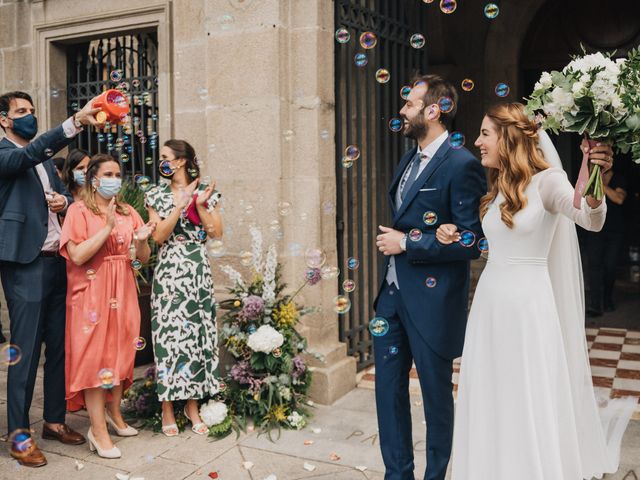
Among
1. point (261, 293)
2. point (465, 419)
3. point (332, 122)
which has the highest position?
point (332, 122)

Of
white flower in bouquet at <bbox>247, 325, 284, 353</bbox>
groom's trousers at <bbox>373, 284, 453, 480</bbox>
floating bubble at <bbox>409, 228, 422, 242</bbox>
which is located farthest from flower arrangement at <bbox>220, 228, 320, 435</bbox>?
floating bubble at <bbox>409, 228, 422, 242</bbox>

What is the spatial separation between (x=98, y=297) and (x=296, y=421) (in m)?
1.59

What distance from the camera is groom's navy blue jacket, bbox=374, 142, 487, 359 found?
371 cm

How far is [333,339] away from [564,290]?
262 cm

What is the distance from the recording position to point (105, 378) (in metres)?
4.66

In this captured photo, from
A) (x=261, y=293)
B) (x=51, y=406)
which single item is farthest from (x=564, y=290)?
(x=51, y=406)

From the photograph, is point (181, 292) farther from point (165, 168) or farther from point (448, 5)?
point (448, 5)

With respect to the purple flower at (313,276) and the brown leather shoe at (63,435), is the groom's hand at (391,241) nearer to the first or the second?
the purple flower at (313,276)

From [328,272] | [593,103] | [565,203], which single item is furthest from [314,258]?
[593,103]

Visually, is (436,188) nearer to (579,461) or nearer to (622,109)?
(622,109)

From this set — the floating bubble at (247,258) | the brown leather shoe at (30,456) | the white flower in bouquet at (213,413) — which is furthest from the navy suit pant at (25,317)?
the floating bubble at (247,258)

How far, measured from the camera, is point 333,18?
5832mm

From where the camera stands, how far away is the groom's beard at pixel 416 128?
12.6 ft

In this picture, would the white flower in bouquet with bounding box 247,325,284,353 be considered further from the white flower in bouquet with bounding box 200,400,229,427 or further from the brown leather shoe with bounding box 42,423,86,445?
the brown leather shoe with bounding box 42,423,86,445
